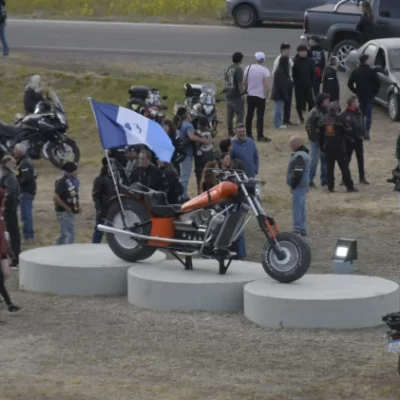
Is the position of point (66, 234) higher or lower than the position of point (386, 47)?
lower

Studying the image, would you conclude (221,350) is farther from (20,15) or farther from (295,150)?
(20,15)

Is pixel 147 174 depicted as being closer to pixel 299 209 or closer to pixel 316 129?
pixel 299 209

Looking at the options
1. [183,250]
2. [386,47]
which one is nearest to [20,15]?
[386,47]

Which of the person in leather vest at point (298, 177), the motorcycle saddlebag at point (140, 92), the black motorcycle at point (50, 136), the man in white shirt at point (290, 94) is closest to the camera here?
the person in leather vest at point (298, 177)

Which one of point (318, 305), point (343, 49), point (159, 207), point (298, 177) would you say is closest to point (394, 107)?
point (343, 49)

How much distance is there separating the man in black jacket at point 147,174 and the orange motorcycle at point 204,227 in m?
1.47

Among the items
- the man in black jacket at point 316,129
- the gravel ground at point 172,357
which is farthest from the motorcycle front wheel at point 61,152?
the gravel ground at point 172,357

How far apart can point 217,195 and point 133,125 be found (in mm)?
1688

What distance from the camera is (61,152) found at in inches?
985

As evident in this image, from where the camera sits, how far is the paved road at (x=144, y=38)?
35.1m

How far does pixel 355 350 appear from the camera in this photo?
43.5ft

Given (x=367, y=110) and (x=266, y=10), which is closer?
(x=367, y=110)

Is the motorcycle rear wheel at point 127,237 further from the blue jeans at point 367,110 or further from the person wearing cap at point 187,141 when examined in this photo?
the blue jeans at point 367,110

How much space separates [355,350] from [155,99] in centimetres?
1254
